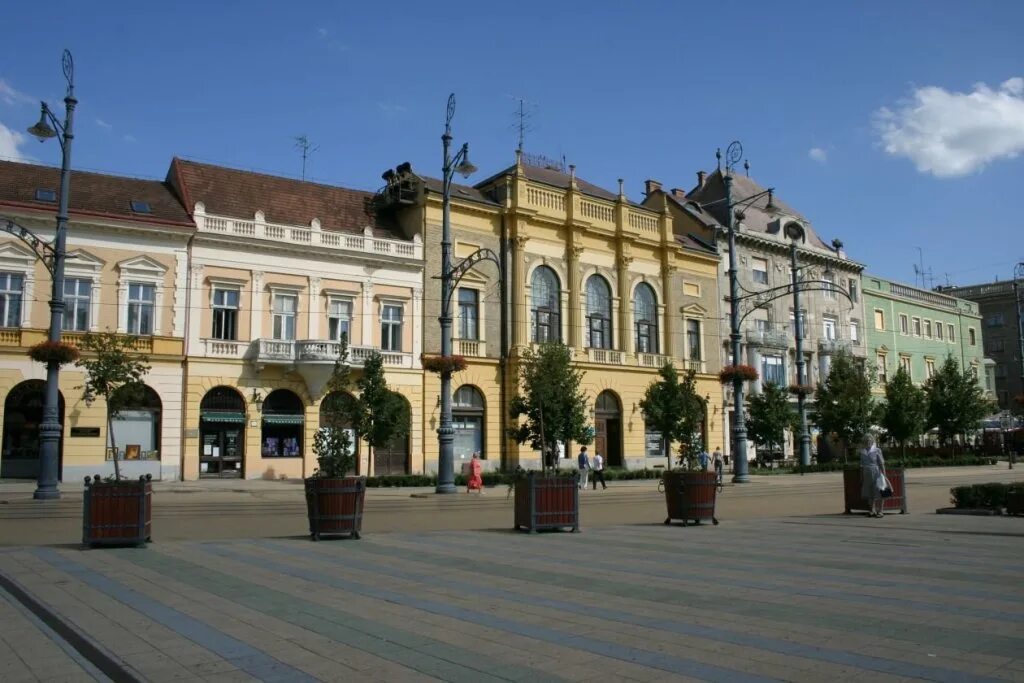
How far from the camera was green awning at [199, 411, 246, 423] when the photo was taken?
34781 millimetres

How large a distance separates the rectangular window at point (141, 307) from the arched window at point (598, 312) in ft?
71.9

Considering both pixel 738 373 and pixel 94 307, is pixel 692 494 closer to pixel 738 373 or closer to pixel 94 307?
pixel 738 373

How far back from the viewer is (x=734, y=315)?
Answer: 32.1 m

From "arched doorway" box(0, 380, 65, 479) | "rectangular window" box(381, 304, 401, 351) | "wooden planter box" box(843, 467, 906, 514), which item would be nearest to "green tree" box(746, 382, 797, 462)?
"rectangular window" box(381, 304, 401, 351)

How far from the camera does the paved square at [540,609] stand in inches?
236

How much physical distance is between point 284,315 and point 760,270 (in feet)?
105

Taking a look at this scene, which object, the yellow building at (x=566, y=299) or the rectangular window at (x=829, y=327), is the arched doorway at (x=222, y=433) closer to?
the yellow building at (x=566, y=299)

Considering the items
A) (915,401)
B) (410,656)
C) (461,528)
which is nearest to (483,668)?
(410,656)

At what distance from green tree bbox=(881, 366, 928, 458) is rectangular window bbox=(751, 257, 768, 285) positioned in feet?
32.8

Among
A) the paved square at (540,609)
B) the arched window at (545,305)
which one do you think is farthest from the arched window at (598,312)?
the paved square at (540,609)

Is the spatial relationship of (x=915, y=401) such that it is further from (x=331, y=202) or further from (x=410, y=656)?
(x=410, y=656)

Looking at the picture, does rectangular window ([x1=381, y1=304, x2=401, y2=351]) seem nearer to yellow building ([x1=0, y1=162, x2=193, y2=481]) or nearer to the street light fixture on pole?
yellow building ([x1=0, y1=162, x2=193, y2=481])

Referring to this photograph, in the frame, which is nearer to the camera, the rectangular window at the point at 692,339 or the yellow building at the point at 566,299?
the yellow building at the point at 566,299

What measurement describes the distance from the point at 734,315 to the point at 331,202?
20.1 meters
